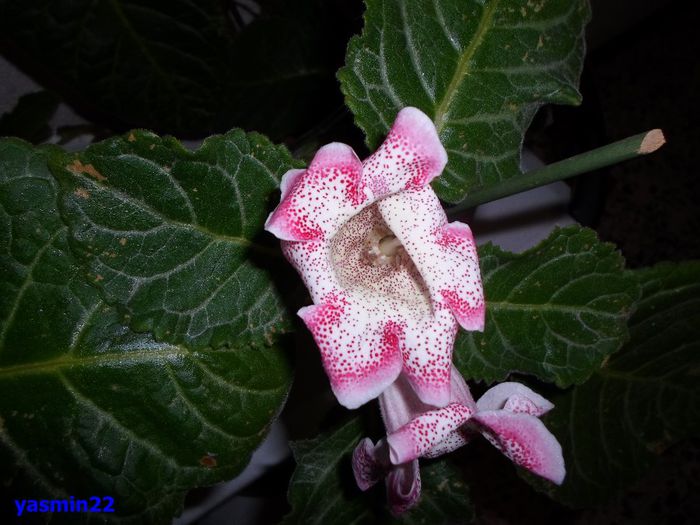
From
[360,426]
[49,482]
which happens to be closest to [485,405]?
[360,426]

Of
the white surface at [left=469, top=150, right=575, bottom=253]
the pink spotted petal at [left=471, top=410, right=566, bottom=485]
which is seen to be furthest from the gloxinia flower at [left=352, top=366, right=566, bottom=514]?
the white surface at [left=469, top=150, right=575, bottom=253]

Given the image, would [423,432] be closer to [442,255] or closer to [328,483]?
[442,255]

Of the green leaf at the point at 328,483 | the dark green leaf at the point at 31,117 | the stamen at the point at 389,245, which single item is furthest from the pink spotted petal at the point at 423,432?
the dark green leaf at the point at 31,117

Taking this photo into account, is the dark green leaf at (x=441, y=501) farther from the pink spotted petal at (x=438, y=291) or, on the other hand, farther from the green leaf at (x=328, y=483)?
the pink spotted petal at (x=438, y=291)

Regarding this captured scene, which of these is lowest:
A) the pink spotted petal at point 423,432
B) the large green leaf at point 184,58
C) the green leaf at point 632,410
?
the green leaf at point 632,410

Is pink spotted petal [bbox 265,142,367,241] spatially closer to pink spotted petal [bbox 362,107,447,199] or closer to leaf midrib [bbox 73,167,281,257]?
pink spotted petal [bbox 362,107,447,199]

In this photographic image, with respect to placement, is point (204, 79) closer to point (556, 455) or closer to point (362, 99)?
point (362, 99)
